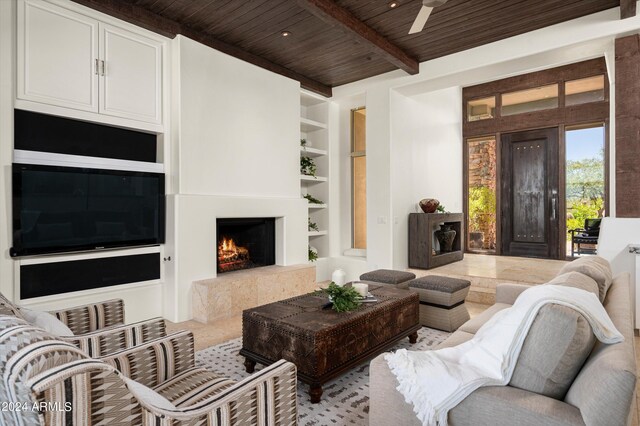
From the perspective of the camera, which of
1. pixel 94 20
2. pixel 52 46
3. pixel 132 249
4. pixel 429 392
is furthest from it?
pixel 132 249

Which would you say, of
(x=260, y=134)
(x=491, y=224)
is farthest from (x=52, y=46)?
(x=491, y=224)

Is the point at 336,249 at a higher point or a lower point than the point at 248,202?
lower

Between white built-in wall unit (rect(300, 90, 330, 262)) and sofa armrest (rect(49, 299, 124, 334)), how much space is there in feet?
13.0

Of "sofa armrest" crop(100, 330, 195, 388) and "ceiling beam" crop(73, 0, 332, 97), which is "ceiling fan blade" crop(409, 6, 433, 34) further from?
"sofa armrest" crop(100, 330, 195, 388)

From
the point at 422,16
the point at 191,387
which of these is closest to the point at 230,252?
the point at 191,387

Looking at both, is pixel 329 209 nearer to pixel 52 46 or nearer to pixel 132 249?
pixel 132 249

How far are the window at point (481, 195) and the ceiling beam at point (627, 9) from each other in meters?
3.69

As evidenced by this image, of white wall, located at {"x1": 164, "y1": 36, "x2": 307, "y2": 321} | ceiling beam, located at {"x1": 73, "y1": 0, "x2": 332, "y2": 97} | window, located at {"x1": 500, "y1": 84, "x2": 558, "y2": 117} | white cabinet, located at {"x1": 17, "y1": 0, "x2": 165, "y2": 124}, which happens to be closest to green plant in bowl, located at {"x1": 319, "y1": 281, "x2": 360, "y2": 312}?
white wall, located at {"x1": 164, "y1": 36, "x2": 307, "y2": 321}

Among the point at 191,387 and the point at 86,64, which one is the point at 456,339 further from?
the point at 86,64

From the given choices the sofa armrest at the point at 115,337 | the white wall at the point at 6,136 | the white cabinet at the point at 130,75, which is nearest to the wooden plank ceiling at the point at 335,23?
the white cabinet at the point at 130,75

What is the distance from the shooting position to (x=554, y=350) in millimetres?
1228

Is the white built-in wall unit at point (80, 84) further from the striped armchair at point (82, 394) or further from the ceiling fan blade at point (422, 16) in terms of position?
the striped armchair at point (82, 394)

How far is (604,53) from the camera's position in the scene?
433 centimetres

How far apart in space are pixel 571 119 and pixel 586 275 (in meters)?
5.65
